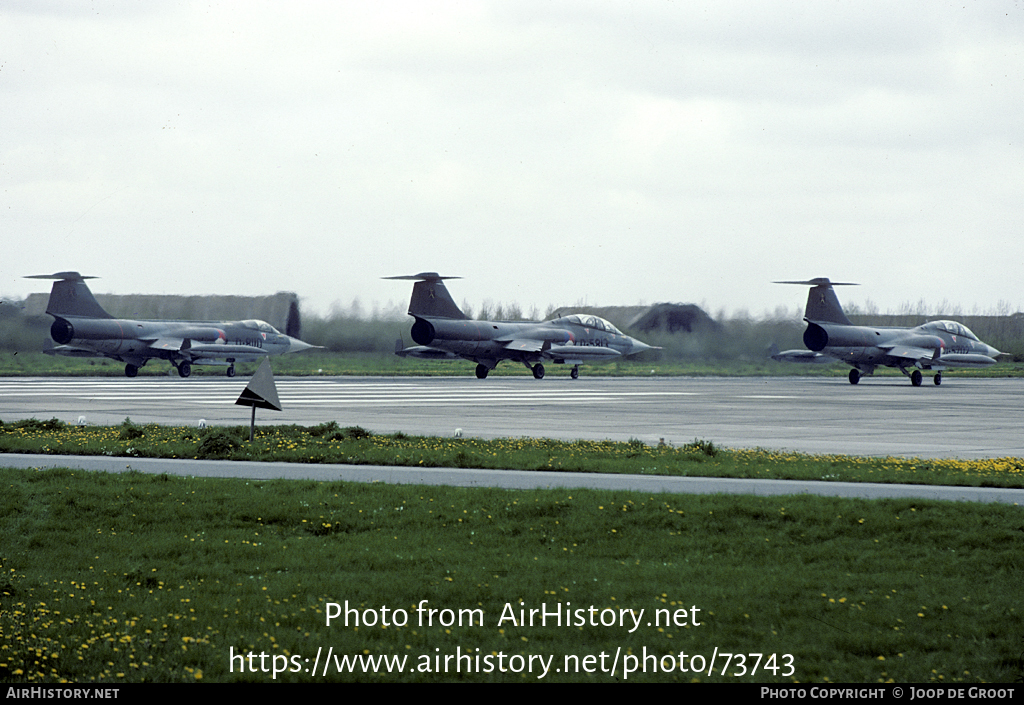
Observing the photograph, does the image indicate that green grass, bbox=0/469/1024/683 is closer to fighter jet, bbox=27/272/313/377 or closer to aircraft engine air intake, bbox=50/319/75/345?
aircraft engine air intake, bbox=50/319/75/345

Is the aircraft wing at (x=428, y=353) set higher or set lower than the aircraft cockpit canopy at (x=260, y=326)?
lower

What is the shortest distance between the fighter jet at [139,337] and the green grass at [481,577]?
37572mm

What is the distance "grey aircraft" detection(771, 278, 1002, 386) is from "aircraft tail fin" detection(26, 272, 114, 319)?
1416 inches

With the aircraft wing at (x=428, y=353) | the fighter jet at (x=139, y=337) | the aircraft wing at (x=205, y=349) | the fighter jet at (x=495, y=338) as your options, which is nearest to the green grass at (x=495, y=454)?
the fighter jet at (x=495, y=338)

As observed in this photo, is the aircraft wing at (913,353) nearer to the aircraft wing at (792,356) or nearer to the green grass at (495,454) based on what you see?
the aircraft wing at (792,356)

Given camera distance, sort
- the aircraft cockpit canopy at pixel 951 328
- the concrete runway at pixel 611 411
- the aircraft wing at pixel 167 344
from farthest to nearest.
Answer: the aircraft cockpit canopy at pixel 951 328, the aircraft wing at pixel 167 344, the concrete runway at pixel 611 411

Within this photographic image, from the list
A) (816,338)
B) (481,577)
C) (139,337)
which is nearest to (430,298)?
(139,337)

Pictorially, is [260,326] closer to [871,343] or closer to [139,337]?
[139,337]

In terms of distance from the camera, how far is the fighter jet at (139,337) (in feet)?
156

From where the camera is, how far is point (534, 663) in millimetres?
6301

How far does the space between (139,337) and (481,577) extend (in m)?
45.5

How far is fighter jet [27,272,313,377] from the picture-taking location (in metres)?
Result: 47.6
